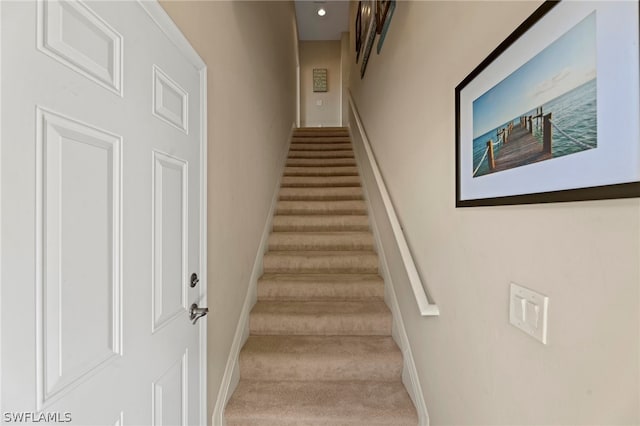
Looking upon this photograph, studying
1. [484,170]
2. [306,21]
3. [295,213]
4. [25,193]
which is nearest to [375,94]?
[295,213]

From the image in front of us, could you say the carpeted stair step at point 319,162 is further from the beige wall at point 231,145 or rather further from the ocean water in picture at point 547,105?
the ocean water in picture at point 547,105

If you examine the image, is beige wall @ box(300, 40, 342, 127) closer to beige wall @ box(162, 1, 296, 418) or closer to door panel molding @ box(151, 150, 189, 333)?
beige wall @ box(162, 1, 296, 418)

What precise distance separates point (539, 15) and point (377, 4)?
6.67 ft

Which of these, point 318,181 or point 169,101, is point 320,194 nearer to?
point 318,181

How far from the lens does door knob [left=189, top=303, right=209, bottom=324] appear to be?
1050 millimetres

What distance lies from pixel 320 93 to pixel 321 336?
5793 millimetres

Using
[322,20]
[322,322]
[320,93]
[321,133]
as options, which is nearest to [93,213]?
[322,322]

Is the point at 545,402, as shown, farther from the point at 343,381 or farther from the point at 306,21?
the point at 306,21

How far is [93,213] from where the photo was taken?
24.3 inches

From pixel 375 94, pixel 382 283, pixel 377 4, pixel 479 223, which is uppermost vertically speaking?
pixel 377 4

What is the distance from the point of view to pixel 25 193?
0.48m

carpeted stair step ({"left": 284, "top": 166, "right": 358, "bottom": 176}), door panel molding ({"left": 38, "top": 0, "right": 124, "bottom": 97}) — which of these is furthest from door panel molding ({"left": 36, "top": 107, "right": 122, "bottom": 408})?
carpeted stair step ({"left": 284, "top": 166, "right": 358, "bottom": 176})

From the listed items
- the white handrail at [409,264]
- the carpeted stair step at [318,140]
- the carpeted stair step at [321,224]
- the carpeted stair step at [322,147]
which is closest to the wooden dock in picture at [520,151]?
the white handrail at [409,264]

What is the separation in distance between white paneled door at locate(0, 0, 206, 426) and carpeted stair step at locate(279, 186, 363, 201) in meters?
2.10
